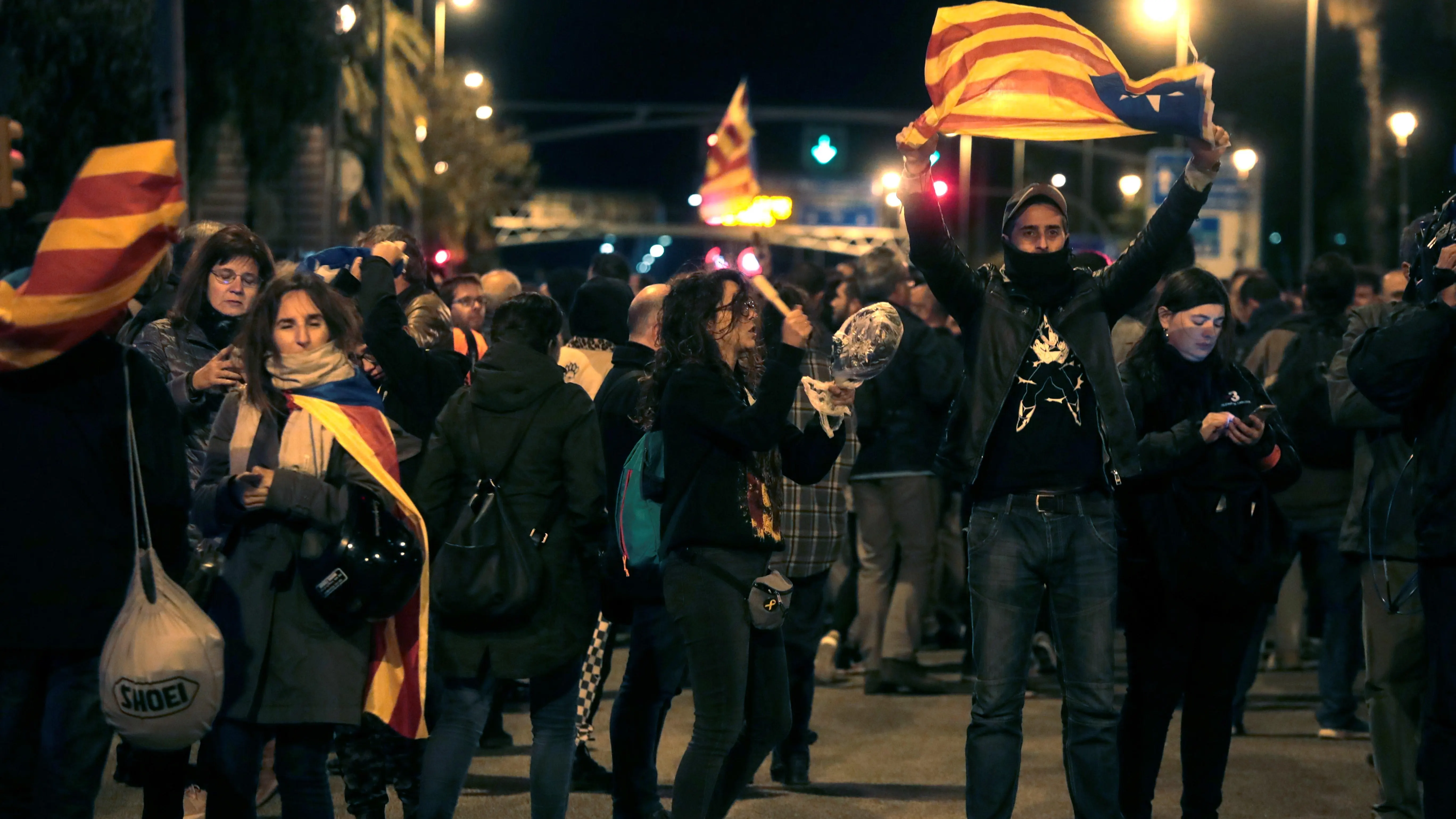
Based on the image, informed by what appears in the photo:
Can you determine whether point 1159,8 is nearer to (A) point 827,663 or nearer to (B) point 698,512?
(A) point 827,663

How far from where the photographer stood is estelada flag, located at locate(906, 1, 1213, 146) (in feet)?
20.2

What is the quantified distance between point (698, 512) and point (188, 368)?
2044mm

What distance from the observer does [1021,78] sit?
20.4ft

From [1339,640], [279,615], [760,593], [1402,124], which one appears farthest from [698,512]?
[1402,124]

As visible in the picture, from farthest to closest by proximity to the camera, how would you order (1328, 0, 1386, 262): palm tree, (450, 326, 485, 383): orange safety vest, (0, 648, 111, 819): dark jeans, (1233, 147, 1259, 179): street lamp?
(1328, 0, 1386, 262): palm tree
(1233, 147, 1259, 179): street lamp
(450, 326, 485, 383): orange safety vest
(0, 648, 111, 819): dark jeans

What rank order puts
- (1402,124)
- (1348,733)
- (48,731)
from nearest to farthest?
(48,731), (1348,733), (1402,124)

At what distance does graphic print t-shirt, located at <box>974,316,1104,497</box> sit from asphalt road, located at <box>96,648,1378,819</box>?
81.7 inches

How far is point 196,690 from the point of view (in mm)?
4957

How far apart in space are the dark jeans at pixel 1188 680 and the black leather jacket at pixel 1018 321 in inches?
30.4

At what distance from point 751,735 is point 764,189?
13023mm

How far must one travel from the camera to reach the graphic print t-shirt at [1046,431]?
231 inches

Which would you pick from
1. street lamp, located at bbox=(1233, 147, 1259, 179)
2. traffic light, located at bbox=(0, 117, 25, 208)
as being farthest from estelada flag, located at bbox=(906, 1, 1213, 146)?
street lamp, located at bbox=(1233, 147, 1259, 179)

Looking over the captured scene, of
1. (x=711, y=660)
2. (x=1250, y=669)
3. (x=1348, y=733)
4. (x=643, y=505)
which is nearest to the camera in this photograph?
(x=711, y=660)

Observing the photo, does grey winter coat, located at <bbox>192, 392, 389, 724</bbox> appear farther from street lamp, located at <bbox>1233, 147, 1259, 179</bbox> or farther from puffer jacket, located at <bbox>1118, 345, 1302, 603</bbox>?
street lamp, located at <bbox>1233, 147, 1259, 179</bbox>
